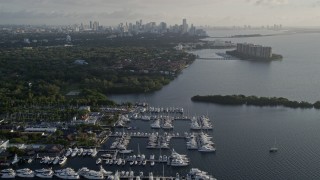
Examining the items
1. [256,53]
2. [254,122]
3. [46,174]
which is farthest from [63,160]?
[256,53]

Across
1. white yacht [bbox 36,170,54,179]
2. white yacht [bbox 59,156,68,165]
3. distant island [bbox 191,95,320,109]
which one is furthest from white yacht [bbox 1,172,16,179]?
distant island [bbox 191,95,320,109]

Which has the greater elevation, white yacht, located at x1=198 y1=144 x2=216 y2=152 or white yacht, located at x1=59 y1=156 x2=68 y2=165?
white yacht, located at x1=198 y1=144 x2=216 y2=152

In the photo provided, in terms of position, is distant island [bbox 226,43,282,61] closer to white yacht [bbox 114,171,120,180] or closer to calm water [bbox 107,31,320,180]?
calm water [bbox 107,31,320,180]

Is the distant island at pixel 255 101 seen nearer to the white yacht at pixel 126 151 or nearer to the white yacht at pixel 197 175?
the white yacht at pixel 126 151

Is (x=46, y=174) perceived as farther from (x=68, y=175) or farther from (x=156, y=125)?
(x=156, y=125)

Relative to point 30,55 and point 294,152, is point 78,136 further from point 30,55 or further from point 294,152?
point 30,55
